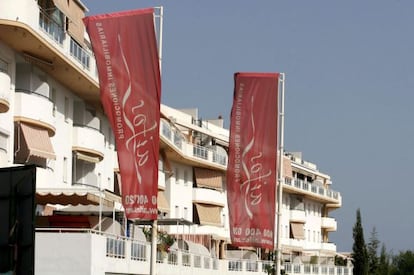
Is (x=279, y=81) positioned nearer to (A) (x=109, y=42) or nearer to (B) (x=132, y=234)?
(B) (x=132, y=234)

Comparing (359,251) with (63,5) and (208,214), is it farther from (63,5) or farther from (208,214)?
(63,5)

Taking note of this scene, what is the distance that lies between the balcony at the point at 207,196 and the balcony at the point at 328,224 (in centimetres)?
2901

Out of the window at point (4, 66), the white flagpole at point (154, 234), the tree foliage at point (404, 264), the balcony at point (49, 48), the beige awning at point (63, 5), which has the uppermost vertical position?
the beige awning at point (63, 5)

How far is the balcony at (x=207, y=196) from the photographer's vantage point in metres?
62.3

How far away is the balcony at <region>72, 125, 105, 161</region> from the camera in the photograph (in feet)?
124

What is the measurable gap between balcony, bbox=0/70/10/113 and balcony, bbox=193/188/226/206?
110ft

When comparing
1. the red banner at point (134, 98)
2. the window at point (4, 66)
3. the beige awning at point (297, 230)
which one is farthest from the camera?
the beige awning at point (297, 230)

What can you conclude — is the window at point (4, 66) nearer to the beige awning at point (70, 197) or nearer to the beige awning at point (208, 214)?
the beige awning at point (70, 197)

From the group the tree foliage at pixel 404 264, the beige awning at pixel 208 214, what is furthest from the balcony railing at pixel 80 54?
the tree foliage at pixel 404 264

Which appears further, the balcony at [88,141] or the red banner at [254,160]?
the balcony at [88,141]

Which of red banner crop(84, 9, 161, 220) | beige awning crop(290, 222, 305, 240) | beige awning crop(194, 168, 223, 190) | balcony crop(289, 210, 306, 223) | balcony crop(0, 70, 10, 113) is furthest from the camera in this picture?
beige awning crop(290, 222, 305, 240)

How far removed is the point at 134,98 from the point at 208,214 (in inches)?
1685

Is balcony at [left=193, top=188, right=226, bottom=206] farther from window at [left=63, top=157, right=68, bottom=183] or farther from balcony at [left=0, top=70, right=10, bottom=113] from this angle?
balcony at [left=0, top=70, right=10, bottom=113]

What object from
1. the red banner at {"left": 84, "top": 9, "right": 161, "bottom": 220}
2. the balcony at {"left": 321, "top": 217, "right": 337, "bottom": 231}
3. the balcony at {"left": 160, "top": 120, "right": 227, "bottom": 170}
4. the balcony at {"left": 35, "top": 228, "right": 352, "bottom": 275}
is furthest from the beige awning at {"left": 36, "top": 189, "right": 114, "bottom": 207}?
the balcony at {"left": 321, "top": 217, "right": 337, "bottom": 231}
